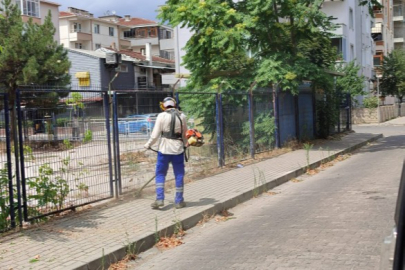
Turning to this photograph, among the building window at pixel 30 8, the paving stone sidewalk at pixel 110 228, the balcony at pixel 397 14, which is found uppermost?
the balcony at pixel 397 14

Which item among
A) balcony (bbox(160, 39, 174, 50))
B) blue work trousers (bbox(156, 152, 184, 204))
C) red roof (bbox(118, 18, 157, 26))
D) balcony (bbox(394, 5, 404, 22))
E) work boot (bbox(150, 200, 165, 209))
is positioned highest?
red roof (bbox(118, 18, 157, 26))

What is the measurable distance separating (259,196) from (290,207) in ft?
5.10

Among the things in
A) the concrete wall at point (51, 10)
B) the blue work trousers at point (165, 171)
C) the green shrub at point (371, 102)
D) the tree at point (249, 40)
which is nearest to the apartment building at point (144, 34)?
the concrete wall at point (51, 10)

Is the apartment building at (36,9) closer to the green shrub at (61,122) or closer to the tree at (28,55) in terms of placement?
the tree at (28,55)

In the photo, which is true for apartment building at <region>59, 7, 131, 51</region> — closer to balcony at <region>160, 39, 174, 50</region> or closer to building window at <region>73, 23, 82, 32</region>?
building window at <region>73, 23, 82, 32</region>

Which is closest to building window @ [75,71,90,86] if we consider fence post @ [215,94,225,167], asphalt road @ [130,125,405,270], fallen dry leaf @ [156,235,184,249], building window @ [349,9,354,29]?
building window @ [349,9,354,29]

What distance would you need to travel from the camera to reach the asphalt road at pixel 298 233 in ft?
19.1

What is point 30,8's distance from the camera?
47812mm

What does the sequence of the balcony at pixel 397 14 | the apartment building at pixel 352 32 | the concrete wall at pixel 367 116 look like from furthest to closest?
the balcony at pixel 397 14 → the apartment building at pixel 352 32 → the concrete wall at pixel 367 116

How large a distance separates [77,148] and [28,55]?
20428 millimetres

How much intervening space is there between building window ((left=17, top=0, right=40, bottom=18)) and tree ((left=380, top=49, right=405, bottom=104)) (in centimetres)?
3417

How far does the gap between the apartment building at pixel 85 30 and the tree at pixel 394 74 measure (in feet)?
106

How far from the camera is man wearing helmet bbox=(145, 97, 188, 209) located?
8.52m

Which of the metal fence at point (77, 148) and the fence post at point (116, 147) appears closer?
the metal fence at point (77, 148)
